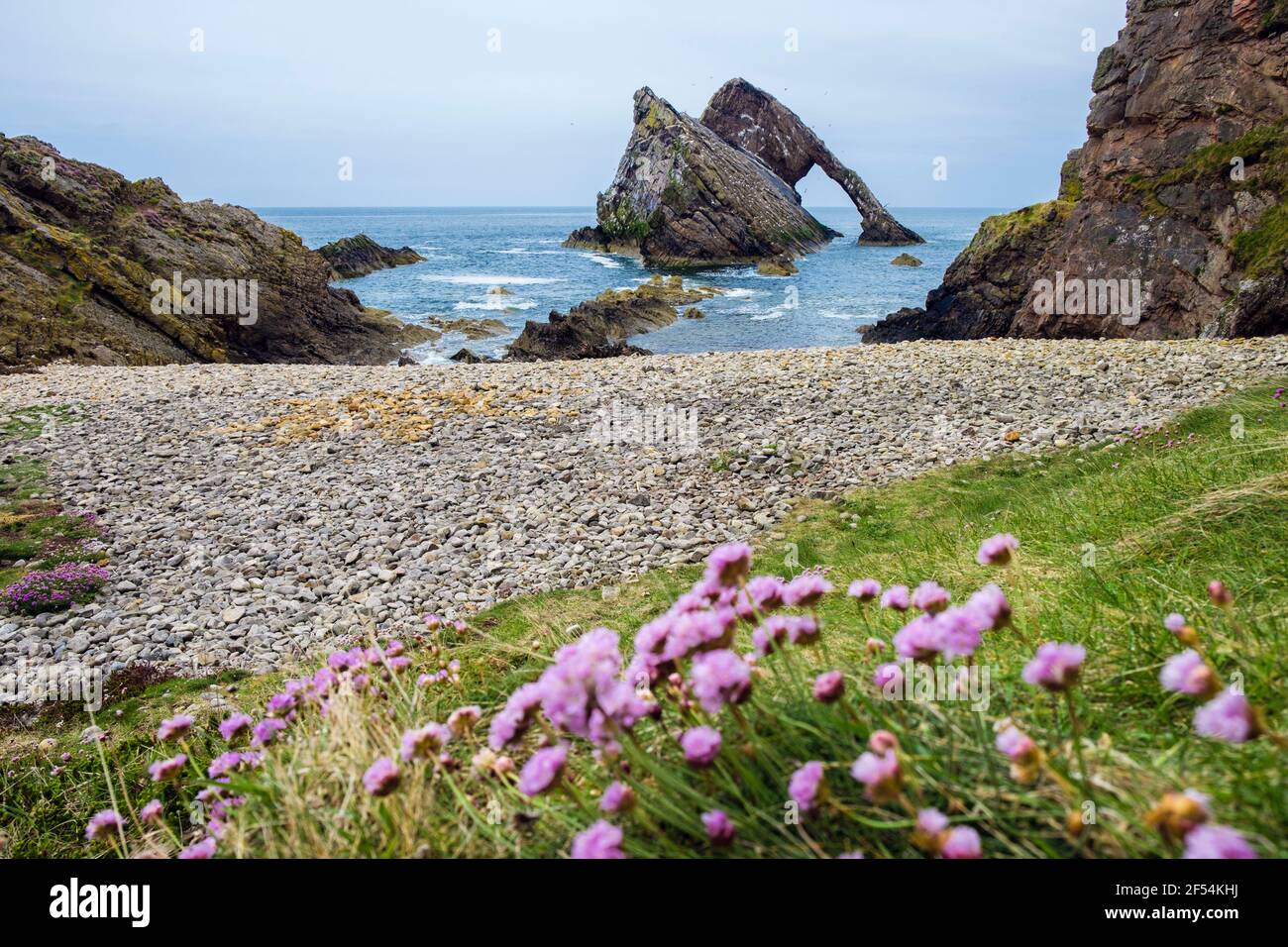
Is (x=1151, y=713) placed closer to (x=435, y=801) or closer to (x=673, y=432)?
(x=435, y=801)

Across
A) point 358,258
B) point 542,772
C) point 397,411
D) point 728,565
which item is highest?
point 358,258

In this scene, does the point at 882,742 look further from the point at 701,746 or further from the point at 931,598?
the point at 931,598

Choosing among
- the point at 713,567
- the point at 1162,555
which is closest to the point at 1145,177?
the point at 1162,555

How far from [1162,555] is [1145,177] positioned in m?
20.6

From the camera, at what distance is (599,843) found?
1579 mm

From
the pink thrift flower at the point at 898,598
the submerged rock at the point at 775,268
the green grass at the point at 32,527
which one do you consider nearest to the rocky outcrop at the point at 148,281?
the green grass at the point at 32,527

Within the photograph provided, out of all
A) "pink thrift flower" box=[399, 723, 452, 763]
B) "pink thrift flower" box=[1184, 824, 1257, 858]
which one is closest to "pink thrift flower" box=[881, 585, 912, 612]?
"pink thrift flower" box=[1184, 824, 1257, 858]

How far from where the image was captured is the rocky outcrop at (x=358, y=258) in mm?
62594

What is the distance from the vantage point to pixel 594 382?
1611 cm

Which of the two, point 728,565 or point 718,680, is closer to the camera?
point 718,680

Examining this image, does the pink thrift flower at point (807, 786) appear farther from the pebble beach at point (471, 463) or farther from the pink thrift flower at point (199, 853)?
the pebble beach at point (471, 463)

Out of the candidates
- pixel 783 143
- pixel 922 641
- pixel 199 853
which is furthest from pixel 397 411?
pixel 783 143

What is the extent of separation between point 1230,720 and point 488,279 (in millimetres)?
62247

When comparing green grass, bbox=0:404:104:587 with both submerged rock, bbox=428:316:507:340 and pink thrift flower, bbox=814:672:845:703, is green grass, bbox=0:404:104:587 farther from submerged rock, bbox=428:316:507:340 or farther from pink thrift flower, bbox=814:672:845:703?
submerged rock, bbox=428:316:507:340
